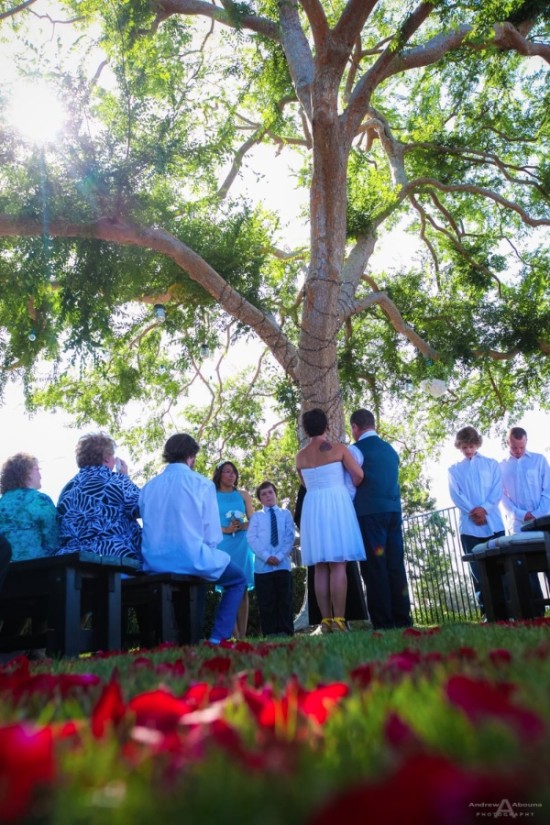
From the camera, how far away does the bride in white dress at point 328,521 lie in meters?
7.37

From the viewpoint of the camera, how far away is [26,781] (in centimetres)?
72

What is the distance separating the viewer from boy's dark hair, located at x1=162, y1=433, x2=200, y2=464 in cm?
675

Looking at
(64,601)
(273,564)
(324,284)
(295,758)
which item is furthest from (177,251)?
(295,758)

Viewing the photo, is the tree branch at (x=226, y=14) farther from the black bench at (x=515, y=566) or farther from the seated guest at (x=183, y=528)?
the black bench at (x=515, y=566)

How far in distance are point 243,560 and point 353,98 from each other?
6842 mm

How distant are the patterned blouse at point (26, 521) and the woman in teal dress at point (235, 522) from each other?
3.37 metres

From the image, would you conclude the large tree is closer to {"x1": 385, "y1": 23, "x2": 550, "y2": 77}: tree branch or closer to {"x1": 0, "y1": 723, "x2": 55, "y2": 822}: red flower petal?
{"x1": 385, "y1": 23, "x2": 550, "y2": 77}: tree branch

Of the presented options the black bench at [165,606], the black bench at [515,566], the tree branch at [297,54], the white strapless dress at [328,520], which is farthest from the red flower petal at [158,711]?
the tree branch at [297,54]

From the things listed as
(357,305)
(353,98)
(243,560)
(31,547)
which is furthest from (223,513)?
(353,98)

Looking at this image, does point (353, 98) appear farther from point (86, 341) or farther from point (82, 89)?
point (86, 341)

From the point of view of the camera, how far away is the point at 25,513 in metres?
6.17

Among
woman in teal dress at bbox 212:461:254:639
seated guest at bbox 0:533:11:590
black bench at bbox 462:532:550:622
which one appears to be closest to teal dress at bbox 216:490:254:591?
woman in teal dress at bbox 212:461:254:639

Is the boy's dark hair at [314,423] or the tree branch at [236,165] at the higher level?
the tree branch at [236,165]

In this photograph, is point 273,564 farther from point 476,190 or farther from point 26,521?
point 476,190
